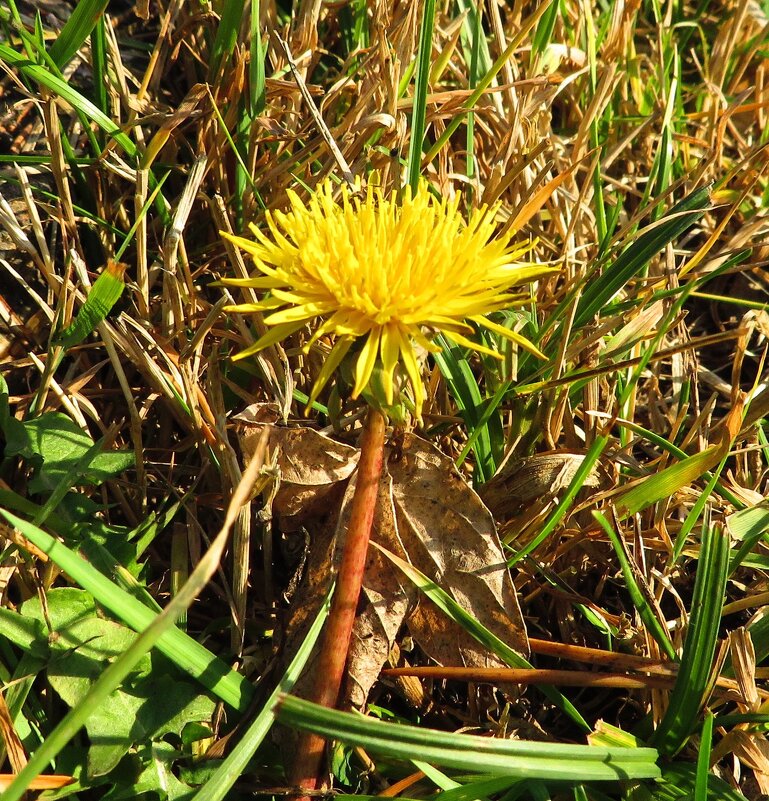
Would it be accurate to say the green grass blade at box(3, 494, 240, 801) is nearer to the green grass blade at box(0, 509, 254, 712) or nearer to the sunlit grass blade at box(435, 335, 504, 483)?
the green grass blade at box(0, 509, 254, 712)

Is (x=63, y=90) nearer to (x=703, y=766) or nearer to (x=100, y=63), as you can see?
(x=100, y=63)

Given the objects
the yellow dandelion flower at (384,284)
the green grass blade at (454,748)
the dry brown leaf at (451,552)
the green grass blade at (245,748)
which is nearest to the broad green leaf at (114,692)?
the green grass blade at (245,748)

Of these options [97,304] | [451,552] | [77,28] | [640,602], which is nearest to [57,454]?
[97,304]

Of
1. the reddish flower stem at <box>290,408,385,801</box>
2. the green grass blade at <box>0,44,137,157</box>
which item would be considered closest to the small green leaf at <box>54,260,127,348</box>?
the green grass blade at <box>0,44,137,157</box>

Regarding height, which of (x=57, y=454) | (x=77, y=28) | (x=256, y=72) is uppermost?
(x=256, y=72)

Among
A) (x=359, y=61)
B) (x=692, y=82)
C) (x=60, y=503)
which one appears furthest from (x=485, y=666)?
(x=692, y=82)
